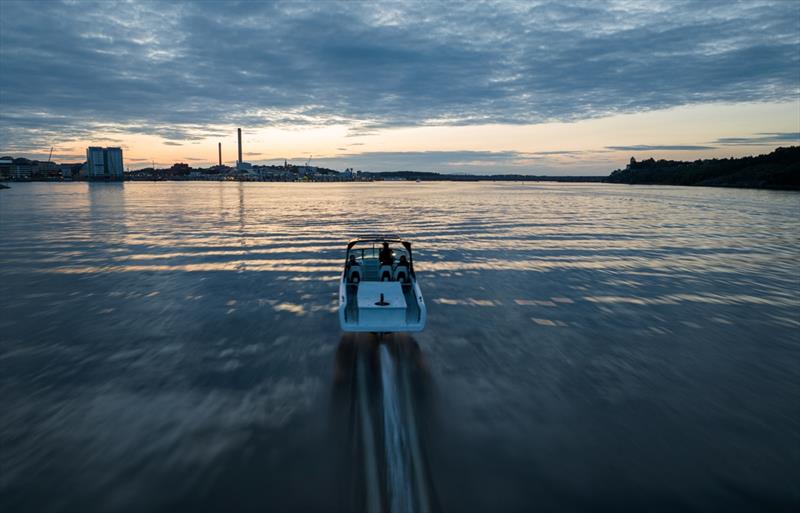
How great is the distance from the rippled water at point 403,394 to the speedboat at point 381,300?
3.83 ft

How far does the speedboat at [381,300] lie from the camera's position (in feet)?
38.2

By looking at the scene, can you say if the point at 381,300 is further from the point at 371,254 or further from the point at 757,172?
the point at 757,172

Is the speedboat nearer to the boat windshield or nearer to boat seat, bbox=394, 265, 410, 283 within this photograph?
boat seat, bbox=394, 265, 410, 283

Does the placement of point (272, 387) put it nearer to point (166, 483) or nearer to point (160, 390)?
point (160, 390)

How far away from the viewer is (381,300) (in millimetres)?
11867

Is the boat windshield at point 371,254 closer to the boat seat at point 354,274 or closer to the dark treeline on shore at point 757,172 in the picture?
the boat seat at point 354,274

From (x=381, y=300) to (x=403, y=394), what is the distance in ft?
8.69

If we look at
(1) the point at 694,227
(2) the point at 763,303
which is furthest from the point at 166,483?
(1) the point at 694,227

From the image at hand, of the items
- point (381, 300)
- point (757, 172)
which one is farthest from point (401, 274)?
point (757, 172)

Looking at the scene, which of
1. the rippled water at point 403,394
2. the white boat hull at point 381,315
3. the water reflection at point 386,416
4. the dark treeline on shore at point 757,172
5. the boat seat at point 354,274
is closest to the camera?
the water reflection at point 386,416

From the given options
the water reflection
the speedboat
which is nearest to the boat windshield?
the speedboat

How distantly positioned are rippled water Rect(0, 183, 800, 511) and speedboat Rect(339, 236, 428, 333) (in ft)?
3.83

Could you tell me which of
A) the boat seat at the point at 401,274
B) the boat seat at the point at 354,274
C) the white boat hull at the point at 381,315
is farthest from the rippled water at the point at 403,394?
the boat seat at the point at 401,274

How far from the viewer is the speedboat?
459 inches
